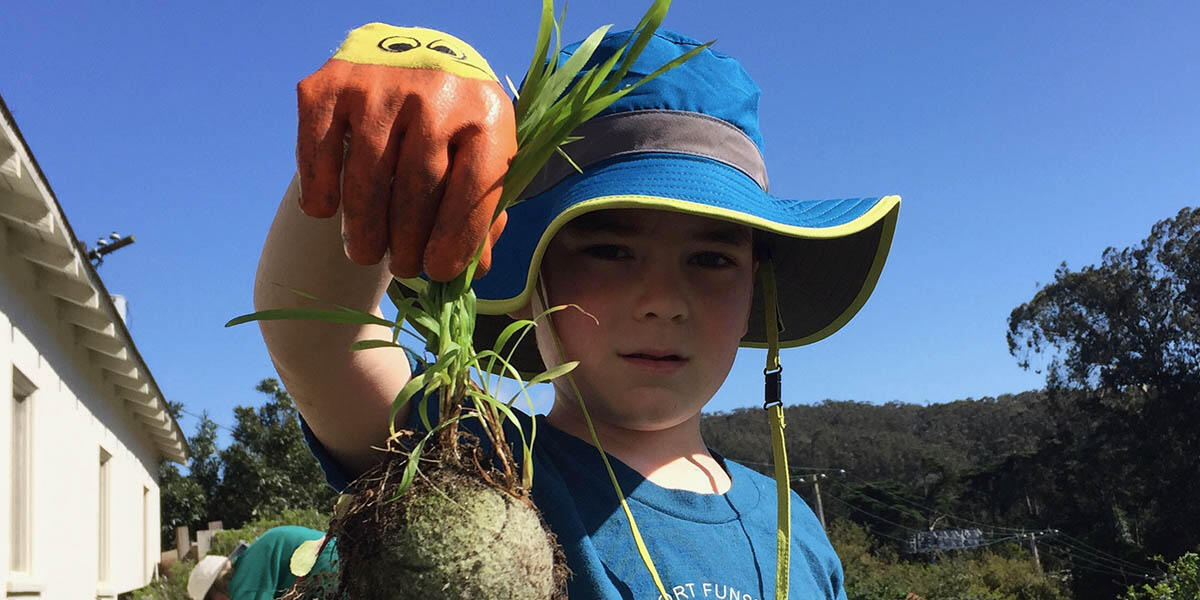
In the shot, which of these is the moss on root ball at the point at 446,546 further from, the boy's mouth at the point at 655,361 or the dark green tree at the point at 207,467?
the dark green tree at the point at 207,467

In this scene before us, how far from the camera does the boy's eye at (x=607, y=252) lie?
1858 mm

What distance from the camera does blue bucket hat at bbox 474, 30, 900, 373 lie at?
1729 millimetres

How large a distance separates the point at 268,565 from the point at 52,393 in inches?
366

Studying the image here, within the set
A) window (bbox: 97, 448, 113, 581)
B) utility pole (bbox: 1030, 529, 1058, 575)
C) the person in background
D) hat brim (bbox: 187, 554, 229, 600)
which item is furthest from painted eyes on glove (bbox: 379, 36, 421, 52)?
utility pole (bbox: 1030, 529, 1058, 575)

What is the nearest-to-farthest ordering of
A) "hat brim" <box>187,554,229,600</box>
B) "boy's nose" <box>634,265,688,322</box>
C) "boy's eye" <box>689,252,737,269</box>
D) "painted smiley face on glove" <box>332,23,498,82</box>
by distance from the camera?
1. "painted smiley face on glove" <box>332,23,498,82</box>
2. "boy's nose" <box>634,265,688,322</box>
3. "boy's eye" <box>689,252,737,269</box>
4. "hat brim" <box>187,554,229,600</box>

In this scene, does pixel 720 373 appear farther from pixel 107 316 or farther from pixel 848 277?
pixel 107 316

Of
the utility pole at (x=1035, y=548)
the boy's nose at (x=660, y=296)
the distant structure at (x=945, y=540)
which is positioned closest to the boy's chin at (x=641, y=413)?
the boy's nose at (x=660, y=296)

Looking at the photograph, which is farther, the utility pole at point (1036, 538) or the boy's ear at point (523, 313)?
the utility pole at point (1036, 538)

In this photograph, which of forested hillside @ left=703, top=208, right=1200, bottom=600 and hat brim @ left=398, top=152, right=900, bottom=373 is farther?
forested hillside @ left=703, top=208, right=1200, bottom=600

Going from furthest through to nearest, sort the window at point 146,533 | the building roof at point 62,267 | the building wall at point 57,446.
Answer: the window at point 146,533
the building wall at point 57,446
the building roof at point 62,267

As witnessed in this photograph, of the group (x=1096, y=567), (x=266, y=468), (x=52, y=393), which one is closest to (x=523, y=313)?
(x=52, y=393)

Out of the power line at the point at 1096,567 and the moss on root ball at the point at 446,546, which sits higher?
the moss on root ball at the point at 446,546

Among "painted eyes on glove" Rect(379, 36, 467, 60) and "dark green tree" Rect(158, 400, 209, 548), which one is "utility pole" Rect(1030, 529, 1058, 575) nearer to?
"dark green tree" Rect(158, 400, 209, 548)

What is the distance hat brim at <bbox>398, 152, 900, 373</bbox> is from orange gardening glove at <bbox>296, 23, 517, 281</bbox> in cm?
52
